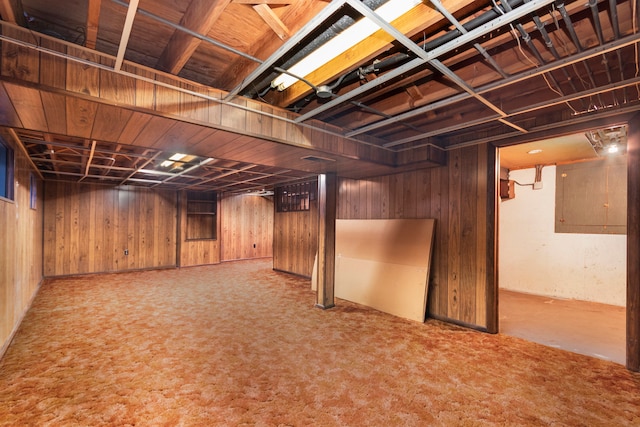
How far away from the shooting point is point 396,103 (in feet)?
8.20

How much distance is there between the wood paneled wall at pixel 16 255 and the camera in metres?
2.51

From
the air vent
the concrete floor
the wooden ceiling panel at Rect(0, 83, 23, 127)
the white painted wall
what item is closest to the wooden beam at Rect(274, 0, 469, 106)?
the air vent

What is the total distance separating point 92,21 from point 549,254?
6.35 metres

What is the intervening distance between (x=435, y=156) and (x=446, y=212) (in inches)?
27.4

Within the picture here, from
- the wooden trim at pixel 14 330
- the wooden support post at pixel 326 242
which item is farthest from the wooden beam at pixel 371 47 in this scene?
the wooden trim at pixel 14 330

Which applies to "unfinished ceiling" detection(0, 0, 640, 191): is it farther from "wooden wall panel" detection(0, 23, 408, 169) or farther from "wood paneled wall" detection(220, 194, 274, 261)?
"wood paneled wall" detection(220, 194, 274, 261)

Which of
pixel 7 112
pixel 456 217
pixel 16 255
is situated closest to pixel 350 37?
pixel 7 112

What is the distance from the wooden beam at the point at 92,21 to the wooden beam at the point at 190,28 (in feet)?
1.17

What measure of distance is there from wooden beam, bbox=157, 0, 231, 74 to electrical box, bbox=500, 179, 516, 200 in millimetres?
5398

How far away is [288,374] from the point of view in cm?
223

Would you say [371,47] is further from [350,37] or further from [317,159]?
[317,159]

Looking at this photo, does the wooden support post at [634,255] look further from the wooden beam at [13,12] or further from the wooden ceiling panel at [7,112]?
the wooden ceiling panel at [7,112]

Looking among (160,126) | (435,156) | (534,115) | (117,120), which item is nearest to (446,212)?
(435,156)

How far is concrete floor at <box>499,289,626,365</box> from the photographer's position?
2.78 metres
